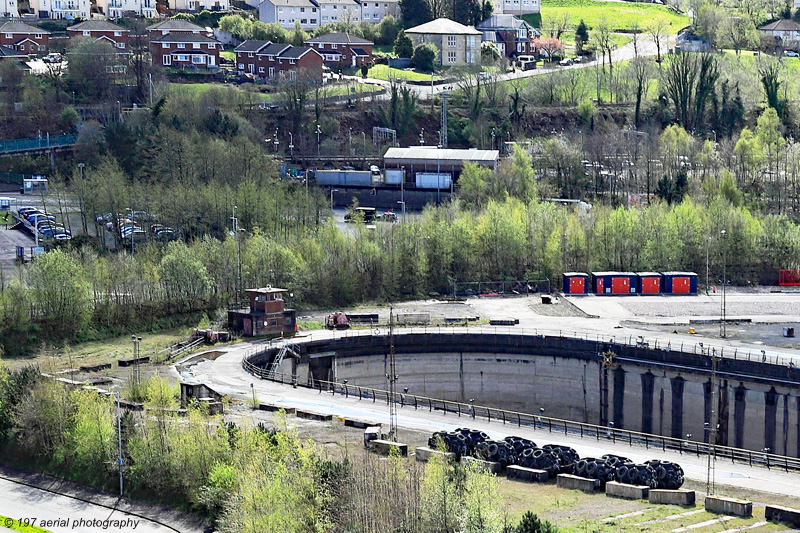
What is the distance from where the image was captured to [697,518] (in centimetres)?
4975

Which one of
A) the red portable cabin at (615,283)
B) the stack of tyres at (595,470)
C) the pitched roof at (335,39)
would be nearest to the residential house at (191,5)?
A: the pitched roof at (335,39)

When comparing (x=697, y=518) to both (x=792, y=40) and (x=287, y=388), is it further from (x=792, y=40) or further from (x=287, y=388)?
(x=792, y=40)

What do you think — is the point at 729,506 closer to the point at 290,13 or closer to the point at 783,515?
the point at 783,515

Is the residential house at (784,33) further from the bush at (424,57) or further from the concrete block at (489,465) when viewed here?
the concrete block at (489,465)

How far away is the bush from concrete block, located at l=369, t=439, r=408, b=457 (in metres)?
109

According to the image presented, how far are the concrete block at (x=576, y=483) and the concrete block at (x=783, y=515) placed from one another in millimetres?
6542

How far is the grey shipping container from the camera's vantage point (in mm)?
127500

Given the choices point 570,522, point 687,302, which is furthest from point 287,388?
point 687,302

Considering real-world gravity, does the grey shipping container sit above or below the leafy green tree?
below

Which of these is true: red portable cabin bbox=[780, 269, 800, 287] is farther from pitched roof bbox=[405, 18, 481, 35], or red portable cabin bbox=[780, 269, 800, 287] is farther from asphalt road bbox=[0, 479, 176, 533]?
pitched roof bbox=[405, 18, 481, 35]

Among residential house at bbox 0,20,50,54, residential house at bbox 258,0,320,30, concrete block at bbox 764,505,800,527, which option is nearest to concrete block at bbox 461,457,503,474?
concrete block at bbox 764,505,800,527

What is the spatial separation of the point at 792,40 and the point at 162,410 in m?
138

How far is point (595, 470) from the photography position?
178 feet

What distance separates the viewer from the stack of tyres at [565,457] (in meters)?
55.5
